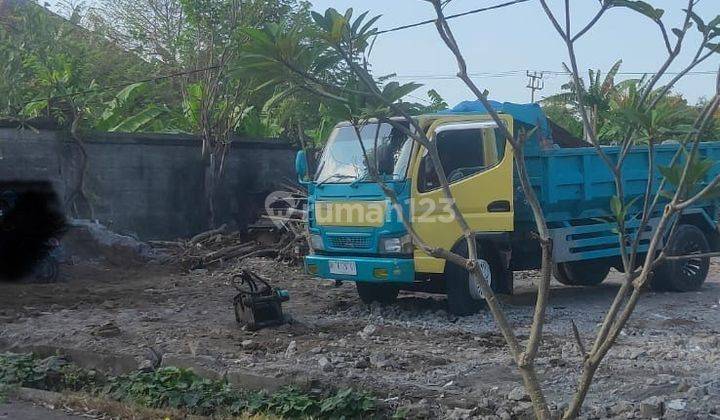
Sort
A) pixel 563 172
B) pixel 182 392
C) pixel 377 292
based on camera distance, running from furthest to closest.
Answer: pixel 377 292
pixel 563 172
pixel 182 392

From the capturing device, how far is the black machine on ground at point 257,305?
9727mm

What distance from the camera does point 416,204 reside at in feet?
32.8

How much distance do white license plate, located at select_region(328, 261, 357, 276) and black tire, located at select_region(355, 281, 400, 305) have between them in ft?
2.61

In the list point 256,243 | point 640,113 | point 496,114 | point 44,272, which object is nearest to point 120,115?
point 256,243

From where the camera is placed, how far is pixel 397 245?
10031 mm

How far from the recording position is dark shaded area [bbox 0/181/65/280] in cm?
1341

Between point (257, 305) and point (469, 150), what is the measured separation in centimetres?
292

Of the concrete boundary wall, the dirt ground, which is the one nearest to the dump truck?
the dirt ground

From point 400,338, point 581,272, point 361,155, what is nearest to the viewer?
point 400,338

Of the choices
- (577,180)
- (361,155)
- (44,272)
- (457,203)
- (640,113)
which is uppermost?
(640,113)

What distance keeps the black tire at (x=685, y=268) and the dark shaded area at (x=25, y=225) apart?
8.79 metres

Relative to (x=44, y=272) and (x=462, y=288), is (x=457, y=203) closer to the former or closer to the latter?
(x=462, y=288)

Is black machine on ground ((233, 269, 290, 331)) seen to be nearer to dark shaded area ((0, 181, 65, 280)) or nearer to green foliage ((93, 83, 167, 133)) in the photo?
dark shaded area ((0, 181, 65, 280))

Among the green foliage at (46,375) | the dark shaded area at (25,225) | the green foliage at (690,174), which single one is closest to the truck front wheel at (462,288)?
the green foliage at (46,375)
